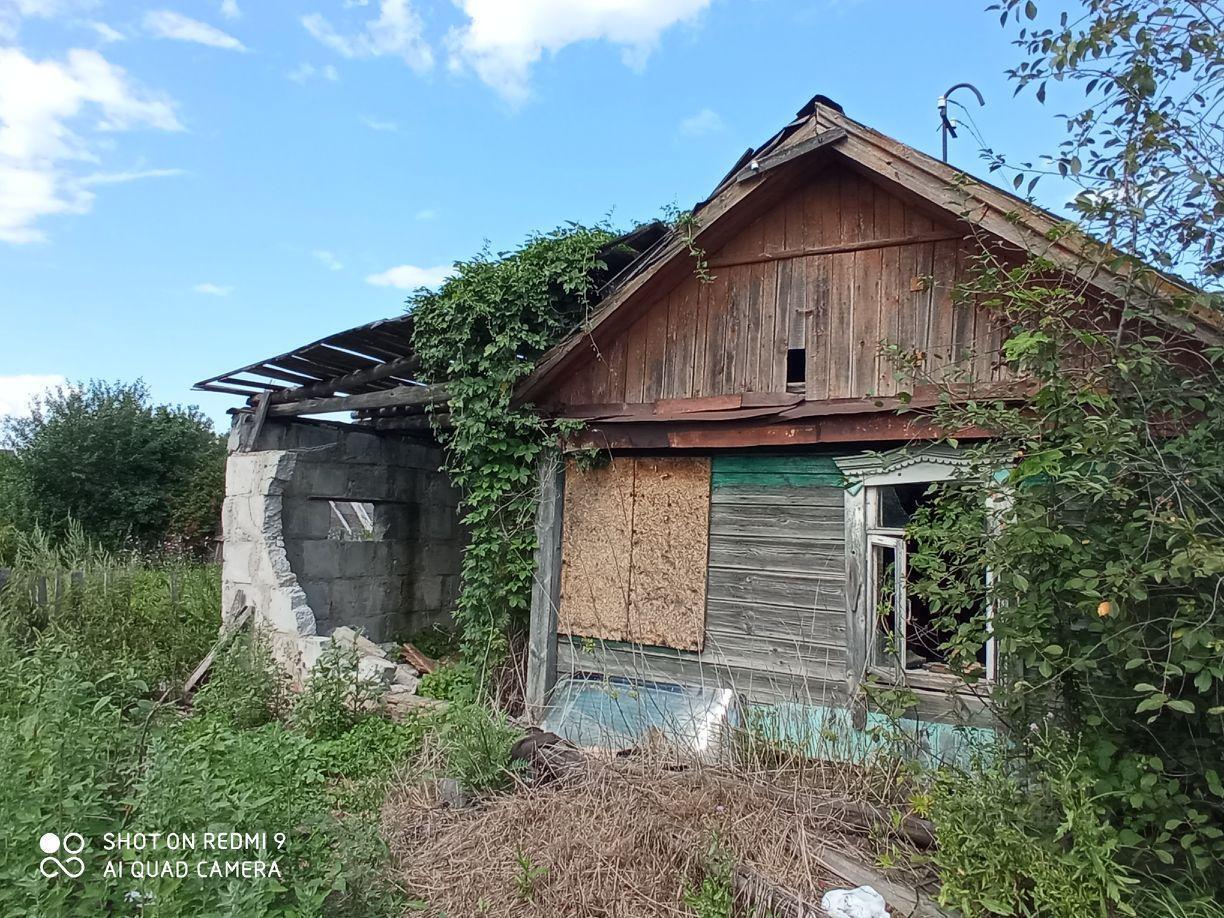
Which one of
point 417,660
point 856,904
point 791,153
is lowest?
point 417,660

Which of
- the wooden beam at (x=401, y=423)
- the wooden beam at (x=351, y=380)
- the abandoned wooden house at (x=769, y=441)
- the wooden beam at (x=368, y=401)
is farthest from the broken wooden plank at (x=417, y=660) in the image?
the wooden beam at (x=351, y=380)

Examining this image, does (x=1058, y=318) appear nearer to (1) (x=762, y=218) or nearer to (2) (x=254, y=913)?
(1) (x=762, y=218)

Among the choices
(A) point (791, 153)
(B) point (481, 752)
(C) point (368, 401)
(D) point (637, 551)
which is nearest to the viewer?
(B) point (481, 752)

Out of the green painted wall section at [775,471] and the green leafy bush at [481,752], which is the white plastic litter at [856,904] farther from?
the green painted wall section at [775,471]

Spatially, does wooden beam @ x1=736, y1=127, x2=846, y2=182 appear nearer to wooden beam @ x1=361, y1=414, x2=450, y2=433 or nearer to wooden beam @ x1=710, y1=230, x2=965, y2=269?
wooden beam @ x1=710, y1=230, x2=965, y2=269

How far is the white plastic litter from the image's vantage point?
12.2 ft

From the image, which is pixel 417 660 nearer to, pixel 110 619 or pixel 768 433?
pixel 110 619

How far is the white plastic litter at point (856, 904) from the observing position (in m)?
3.71

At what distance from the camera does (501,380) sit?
722 cm

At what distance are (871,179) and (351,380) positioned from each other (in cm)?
619

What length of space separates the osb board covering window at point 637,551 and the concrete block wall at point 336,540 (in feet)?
12.1

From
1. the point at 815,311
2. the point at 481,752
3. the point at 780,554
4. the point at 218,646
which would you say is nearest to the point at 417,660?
the point at 218,646

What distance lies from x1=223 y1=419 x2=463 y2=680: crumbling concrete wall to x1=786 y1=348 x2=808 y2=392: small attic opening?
586 cm

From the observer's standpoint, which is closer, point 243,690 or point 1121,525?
point 1121,525
